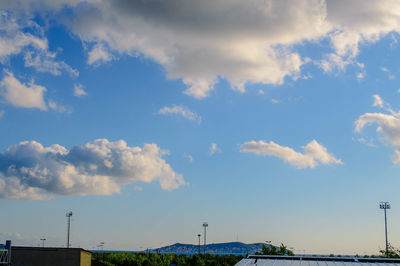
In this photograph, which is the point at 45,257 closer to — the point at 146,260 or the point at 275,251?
the point at 146,260

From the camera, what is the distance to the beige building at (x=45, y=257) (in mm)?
67188

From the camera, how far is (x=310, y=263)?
42.9 meters

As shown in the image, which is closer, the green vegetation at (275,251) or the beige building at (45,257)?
the beige building at (45,257)

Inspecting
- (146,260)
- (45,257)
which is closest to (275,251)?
(146,260)

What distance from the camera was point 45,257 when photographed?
221 feet

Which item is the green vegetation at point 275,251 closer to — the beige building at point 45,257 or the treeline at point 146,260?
the treeline at point 146,260

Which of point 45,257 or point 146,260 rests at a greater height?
point 45,257

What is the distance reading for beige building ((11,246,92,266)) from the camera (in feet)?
220

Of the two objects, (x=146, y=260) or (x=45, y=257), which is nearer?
(x=45, y=257)

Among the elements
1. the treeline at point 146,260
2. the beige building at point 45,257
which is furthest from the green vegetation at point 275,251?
the beige building at point 45,257

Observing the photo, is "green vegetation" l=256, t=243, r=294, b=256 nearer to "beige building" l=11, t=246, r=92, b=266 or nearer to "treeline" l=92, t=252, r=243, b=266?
"treeline" l=92, t=252, r=243, b=266

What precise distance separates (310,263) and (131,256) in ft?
197

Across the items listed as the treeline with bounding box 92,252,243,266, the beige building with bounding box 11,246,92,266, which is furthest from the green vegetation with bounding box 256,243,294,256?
the beige building with bounding box 11,246,92,266

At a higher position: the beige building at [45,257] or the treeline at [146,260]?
the beige building at [45,257]
